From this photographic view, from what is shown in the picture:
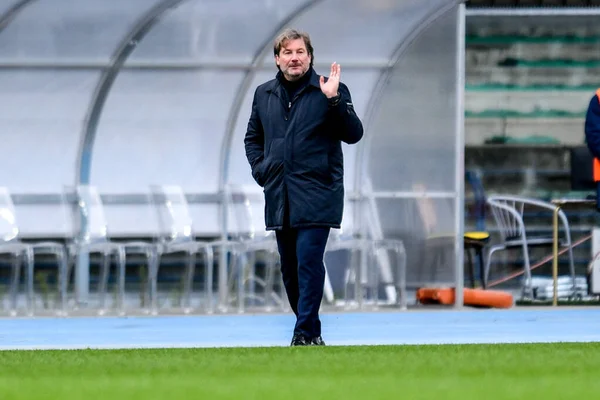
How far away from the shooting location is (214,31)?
1522cm

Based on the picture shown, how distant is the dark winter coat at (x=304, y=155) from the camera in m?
9.19

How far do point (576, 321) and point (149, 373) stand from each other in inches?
241

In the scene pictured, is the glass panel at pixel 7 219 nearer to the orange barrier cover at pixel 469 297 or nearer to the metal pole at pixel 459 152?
the orange barrier cover at pixel 469 297

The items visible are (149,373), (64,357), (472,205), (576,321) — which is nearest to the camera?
(149,373)

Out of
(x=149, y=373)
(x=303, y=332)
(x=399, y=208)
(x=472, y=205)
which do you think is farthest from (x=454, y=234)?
(x=149, y=373)

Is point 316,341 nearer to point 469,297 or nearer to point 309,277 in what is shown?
point 309,277

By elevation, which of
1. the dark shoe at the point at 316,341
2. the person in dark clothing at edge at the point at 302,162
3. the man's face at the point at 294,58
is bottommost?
the dark shoe at the point at 316,341

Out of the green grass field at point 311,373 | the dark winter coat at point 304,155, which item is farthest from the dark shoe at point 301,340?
the dark winter coat at point 304,155

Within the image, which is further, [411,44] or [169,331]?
[411,44]

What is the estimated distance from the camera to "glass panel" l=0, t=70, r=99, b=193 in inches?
603

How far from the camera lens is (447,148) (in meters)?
15.2

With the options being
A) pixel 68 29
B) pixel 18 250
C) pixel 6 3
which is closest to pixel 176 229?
pixel 18 250

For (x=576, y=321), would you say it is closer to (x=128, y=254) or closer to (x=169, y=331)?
(x=169, y=331)

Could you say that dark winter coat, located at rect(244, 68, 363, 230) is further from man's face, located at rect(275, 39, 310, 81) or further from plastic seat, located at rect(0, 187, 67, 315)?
plastic seat, located at rect(0, 187, 67, 315)
